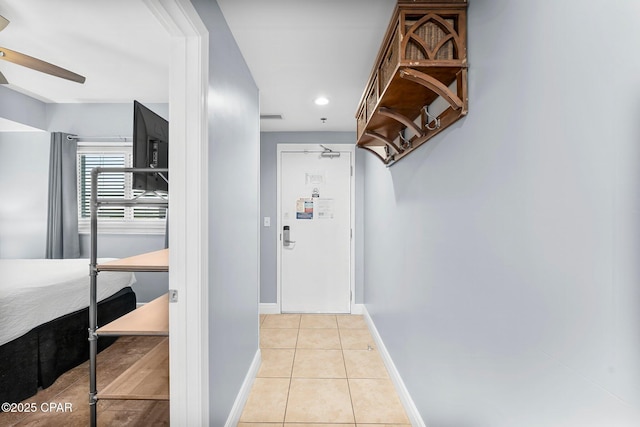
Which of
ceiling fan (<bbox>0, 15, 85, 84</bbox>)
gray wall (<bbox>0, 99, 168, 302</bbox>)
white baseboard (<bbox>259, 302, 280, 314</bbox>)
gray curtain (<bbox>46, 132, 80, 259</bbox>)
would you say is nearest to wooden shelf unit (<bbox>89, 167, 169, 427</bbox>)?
ceiling fan (<bbox>0, 15, 85, 84</bbox>)

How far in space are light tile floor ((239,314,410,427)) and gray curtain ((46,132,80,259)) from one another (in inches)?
95.8

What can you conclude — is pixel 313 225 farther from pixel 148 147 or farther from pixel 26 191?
pixel 26 191

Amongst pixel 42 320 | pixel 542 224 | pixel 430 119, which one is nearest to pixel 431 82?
pixel 430 119

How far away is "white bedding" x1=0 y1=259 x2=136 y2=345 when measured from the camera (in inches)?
78.7

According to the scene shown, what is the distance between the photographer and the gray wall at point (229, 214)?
4.88 ft

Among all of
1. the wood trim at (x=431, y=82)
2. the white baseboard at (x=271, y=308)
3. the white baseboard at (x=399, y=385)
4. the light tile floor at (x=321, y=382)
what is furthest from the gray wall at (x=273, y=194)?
the wood trim at (x=431, y=82)

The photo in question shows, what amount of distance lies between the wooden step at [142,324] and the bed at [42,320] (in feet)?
3.33

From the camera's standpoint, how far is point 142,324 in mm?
1532

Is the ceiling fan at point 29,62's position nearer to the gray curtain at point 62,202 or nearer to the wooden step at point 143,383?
the gray curtain at point 62,202

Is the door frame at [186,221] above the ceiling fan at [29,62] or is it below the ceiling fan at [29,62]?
below

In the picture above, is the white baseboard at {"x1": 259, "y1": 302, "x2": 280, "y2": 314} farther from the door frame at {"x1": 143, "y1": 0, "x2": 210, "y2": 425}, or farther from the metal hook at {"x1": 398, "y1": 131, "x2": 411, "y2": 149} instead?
the metal hook at {"x1": 398, "y1": 131, "x2": 411, "y2": 149}

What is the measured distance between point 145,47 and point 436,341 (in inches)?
106

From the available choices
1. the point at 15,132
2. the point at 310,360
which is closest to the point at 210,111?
the point at 310,360

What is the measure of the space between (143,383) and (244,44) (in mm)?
2010
